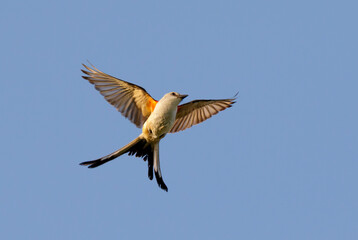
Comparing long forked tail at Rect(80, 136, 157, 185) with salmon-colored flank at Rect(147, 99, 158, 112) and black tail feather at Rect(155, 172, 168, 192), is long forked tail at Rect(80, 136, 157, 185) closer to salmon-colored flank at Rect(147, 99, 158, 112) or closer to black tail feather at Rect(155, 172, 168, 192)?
black tail feather at Rect(155, 172, 168, 192)

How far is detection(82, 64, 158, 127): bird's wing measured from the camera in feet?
35.7

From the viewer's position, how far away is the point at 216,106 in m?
11.8

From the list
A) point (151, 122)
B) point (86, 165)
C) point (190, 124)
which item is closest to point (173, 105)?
point (151, 122)

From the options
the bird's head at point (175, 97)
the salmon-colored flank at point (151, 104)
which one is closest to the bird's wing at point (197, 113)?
the salmon-colored flank at point (151, 104)

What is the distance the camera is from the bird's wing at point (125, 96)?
10.9 metres

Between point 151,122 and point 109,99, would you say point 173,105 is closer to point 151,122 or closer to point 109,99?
point 151,122

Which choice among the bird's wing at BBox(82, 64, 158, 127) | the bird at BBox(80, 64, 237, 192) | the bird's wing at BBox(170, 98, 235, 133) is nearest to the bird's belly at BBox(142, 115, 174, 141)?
the bird at BBox(80, 64, 237, 192)

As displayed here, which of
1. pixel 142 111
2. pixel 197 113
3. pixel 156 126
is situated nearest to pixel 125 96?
pixel 142 111

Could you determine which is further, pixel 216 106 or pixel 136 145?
pixel 216 106

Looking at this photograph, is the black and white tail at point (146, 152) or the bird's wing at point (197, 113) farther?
the bird's wing at point (197, 113)

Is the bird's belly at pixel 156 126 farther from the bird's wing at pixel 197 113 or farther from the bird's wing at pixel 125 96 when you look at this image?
the bird's wing at pixel 197 113

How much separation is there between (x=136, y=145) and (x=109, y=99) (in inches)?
43.4

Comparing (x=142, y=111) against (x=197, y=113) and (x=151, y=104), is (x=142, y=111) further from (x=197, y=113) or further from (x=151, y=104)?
(x=197, y=113)

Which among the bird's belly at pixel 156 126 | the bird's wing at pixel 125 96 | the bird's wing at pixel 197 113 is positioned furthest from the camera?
the bird's wing at pixel 197 113
